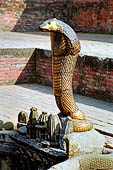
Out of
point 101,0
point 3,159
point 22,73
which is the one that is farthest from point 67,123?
point 101,0

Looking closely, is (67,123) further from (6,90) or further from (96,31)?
(96,31)

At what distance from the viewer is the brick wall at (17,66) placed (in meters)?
8.39

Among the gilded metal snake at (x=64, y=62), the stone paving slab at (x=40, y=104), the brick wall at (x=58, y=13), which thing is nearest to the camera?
the gilded metal snake at (x=64, y=62)

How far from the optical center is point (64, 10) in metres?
14.9

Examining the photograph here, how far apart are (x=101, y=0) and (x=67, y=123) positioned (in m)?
9.99

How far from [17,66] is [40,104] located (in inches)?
89.0

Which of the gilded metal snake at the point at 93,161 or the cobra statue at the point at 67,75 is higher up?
the cobra statue at the point at 67,75

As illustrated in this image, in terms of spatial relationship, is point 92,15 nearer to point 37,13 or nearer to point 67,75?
point 37,13

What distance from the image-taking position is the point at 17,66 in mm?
8602

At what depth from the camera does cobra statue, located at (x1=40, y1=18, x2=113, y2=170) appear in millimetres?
3926

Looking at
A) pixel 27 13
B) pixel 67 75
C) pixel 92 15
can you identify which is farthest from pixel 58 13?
pixel 67 75

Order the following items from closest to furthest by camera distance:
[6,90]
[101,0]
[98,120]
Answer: [98,120] < [6,90] < [101,0]

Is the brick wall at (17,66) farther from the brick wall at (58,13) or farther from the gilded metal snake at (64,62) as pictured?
the brick wall at (58,13)

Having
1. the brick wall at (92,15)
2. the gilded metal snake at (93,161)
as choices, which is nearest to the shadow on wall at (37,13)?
the brick wall at (92,15)
